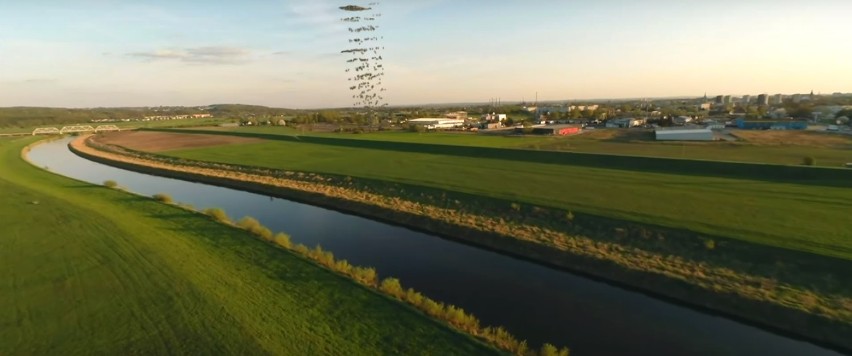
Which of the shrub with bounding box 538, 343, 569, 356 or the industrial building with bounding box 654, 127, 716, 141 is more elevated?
the industrial building with bounding box 654, 127, 716, 141

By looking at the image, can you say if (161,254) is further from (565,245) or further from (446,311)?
(565,245)

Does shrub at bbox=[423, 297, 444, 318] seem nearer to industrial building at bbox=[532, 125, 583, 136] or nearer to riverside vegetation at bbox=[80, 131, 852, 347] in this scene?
riverside vegetation at bbox=[80, 131, 852, 347]

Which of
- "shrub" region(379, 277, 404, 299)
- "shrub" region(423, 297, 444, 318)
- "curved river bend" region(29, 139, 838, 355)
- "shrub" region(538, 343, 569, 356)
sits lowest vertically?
"curved river bend" region(29, 139, 838, 355)

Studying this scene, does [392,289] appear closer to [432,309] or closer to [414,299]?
[414,299]

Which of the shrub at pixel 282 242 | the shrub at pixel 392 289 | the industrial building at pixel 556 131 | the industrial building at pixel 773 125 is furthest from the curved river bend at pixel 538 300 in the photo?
the industrial building at pixel 773 125

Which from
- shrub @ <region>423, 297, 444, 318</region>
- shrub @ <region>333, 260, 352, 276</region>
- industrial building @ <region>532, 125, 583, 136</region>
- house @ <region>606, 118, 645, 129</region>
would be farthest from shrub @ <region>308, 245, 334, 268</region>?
house @ <region>606, 118, 645, 129</region>

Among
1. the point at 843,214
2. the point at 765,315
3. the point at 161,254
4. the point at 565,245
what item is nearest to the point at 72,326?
the point at 161,254

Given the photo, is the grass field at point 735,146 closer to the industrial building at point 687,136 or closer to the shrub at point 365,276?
the industrial building at point 687,136
